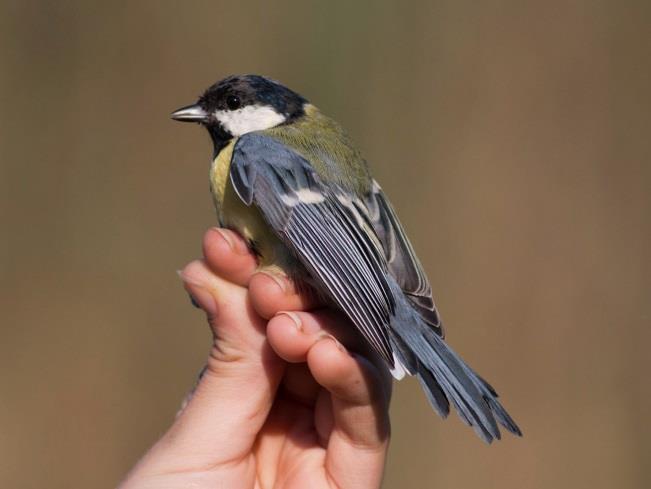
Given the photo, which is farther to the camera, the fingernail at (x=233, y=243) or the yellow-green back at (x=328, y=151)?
the yellow-green back at (x=328, y=151)

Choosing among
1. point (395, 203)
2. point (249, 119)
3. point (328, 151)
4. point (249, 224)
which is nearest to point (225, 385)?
point (249, 224)

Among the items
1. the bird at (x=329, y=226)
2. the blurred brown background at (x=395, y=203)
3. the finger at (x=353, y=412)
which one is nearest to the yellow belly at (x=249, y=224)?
→ the bird at (x=329, y=226)

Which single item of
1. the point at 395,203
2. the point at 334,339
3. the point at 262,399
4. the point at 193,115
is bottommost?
the point at 395,203

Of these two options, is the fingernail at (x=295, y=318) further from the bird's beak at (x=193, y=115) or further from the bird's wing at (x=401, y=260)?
the bird's beak at (x=193, y=115)

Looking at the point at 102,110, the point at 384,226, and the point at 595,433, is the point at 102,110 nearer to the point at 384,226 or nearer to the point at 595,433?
the point at 384,226

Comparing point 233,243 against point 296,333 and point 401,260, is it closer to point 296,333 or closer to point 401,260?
point 296,333
